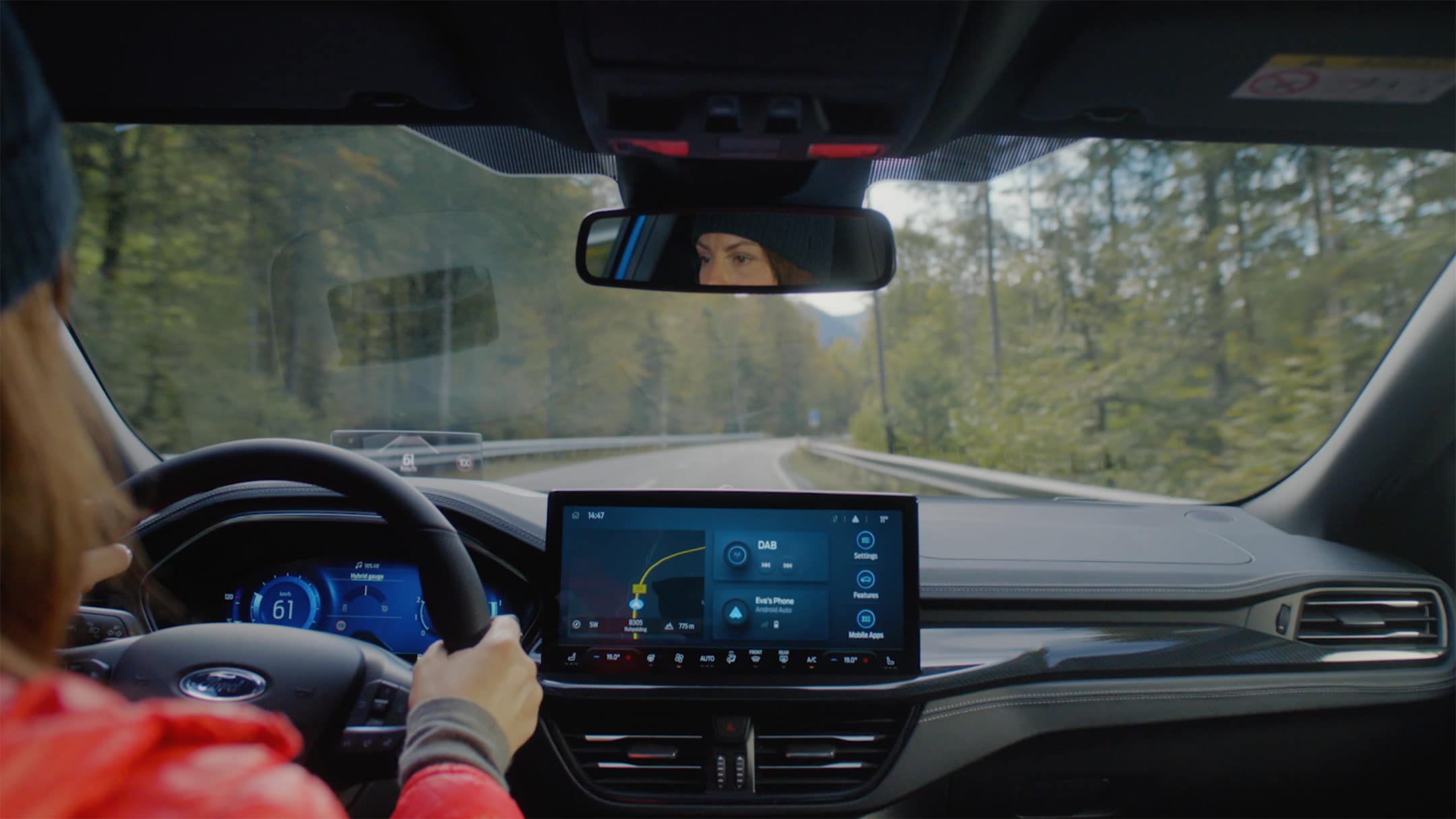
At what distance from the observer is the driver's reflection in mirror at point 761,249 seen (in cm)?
292

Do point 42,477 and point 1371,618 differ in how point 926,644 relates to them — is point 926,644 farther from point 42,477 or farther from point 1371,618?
point 42,477

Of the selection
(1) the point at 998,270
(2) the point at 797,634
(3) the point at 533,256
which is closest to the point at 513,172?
(3) the point at 533,256

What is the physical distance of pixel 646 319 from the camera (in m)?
4.78

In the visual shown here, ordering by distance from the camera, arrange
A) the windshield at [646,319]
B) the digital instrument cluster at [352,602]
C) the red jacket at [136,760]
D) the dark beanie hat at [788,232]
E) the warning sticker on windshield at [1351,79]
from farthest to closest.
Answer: the windshield at [646,319]
the digital instrument cluster at [352,602]
the dark beanie hat at [788,232]
the warning sticker on windshield at [1351,79]
the red jacket at [136,760]

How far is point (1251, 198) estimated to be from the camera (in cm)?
473

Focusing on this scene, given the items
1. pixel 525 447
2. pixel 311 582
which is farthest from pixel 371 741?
pixel 525 447

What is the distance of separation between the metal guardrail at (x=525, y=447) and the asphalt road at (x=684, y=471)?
103mm

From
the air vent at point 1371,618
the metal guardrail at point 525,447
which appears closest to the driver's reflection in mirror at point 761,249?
the metal guardrail at point 525,447

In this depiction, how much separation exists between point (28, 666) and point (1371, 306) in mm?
4893

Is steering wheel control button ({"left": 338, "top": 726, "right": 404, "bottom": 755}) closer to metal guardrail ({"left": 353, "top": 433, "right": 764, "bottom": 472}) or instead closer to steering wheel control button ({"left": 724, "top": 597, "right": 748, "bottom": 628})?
metal guardrail ({"left": 353, "top": 433, "right": 764, "bottom": 472})

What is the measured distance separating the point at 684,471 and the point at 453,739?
6.91 ft

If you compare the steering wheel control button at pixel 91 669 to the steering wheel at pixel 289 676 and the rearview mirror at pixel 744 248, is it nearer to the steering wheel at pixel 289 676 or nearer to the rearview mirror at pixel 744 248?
the steering wheel at pixel 289 676

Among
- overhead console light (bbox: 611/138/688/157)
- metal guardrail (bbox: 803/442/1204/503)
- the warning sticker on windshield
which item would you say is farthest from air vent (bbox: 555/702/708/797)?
the warning sticker on windshield

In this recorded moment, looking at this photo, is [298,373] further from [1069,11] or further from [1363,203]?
[1363,203]
